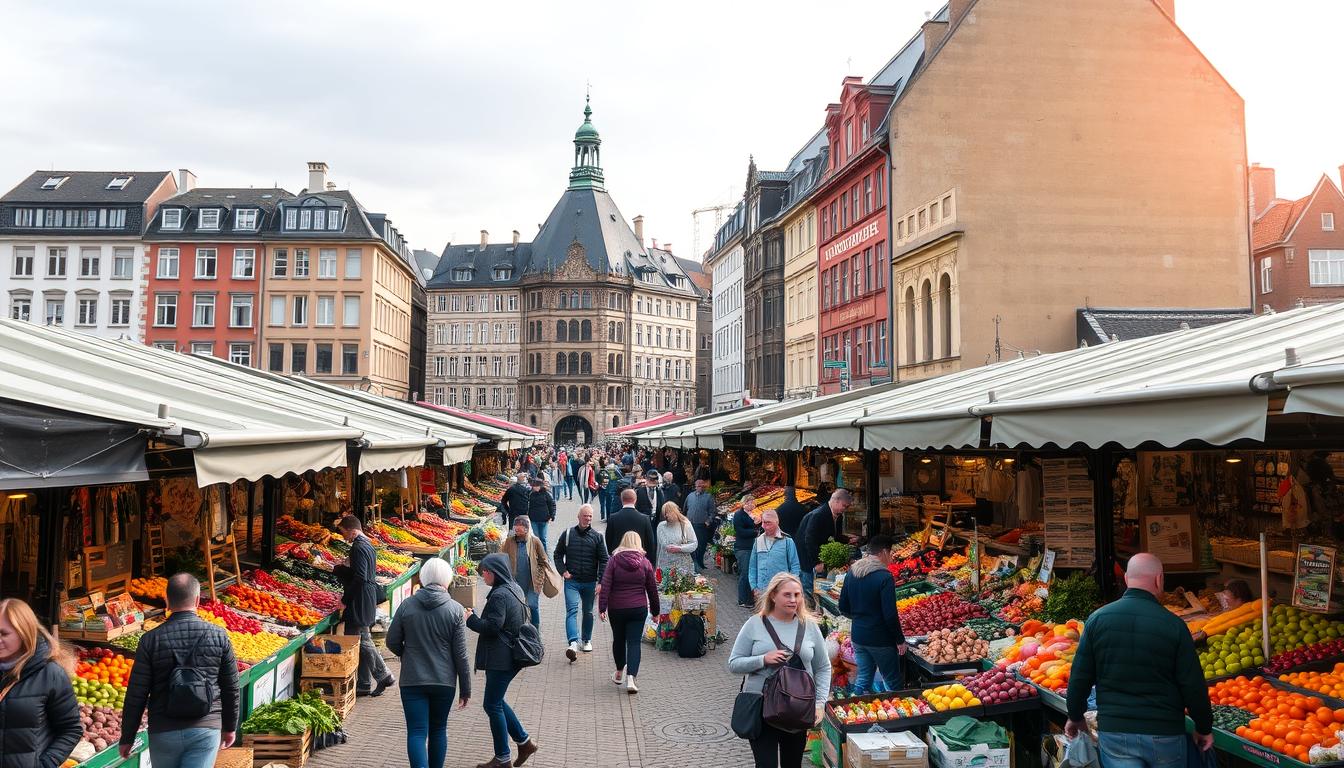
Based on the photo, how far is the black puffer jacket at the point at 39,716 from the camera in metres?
4.55

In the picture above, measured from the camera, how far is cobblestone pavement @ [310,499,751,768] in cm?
831

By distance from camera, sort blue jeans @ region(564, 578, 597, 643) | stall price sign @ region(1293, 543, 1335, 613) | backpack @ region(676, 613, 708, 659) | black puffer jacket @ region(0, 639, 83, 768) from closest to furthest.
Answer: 1. black puffer jacket @ region(0, 639, 83, 768)
2. stall price sign @ region(1293, 543, 1335, 613)
3. blue jeans @ region(564, 578, 597, 643)
4. backpack @ region(676, 613, 708, 659)

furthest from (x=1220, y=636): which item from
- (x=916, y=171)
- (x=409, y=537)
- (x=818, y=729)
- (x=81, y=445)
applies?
(x=916, y=171)

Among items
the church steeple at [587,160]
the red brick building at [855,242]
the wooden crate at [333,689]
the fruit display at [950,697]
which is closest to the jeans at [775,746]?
the fruit display at [950,697]

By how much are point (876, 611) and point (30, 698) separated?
19.7 ft

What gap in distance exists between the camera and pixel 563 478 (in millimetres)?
46562

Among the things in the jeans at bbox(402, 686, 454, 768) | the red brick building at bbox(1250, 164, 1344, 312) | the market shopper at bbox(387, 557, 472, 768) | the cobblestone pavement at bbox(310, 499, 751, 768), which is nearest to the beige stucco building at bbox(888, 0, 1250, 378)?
the red brick building at bbox(1250, 164, 1344, 312)

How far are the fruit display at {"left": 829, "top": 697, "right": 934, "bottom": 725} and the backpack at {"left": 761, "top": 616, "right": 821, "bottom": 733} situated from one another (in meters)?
1.27

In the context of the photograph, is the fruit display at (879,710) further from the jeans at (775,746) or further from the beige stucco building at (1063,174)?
the beige stucco building at (1063,174)

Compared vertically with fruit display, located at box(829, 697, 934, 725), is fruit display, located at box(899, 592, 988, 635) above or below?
above

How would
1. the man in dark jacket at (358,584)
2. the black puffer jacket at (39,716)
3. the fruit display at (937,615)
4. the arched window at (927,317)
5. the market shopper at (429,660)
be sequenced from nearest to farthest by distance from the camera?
the black puffer jacket at (39,716), the market shopper at (429,660), the fruit display at (937,615), the man in dark jacket at (358,584), the arched window at (927,317)

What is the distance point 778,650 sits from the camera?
19.8 feet

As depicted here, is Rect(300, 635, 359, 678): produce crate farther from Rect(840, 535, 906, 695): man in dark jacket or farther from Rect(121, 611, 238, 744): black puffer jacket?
Rect(840, 535, 906, 695): man in dark jacket

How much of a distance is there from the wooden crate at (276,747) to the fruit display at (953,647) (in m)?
5.22
